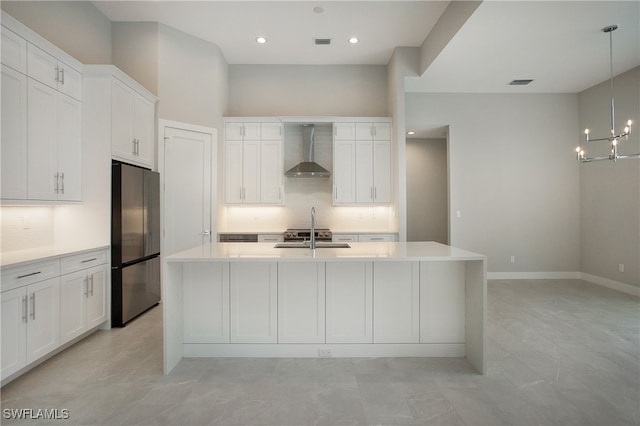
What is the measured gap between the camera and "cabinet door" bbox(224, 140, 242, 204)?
16.5 ft

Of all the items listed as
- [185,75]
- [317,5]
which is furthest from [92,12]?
[317,5]

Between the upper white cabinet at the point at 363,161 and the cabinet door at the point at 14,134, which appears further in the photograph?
the upper white cabinet at the point at 363,161

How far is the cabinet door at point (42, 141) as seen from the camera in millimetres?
2594

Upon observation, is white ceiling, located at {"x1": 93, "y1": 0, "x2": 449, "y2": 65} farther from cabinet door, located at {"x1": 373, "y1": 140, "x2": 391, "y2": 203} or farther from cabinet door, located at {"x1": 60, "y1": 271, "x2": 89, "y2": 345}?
cabinet door, located at {"x1": 60, "y1": 271, "x2": 89, "y2": 345}

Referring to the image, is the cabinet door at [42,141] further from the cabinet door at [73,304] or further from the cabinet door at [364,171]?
the cabinet door at [364,171]

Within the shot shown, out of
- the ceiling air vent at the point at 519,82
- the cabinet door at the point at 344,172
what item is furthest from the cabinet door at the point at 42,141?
the ceiling air vent at the point at 519,82

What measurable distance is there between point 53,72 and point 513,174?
6581mm

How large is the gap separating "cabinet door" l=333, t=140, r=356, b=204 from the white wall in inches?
56.2

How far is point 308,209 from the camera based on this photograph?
5453 mm

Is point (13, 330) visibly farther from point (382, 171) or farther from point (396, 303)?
point (382, 171)

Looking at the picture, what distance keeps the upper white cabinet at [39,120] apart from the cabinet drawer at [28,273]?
594 millimetres

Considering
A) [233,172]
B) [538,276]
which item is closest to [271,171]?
[233,172]

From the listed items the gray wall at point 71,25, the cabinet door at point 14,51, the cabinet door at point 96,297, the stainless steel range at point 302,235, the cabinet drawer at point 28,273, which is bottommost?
the cabinet door at point 96,297

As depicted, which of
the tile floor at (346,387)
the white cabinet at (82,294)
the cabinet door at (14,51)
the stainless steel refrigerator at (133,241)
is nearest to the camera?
the tile floor at (346,387)
